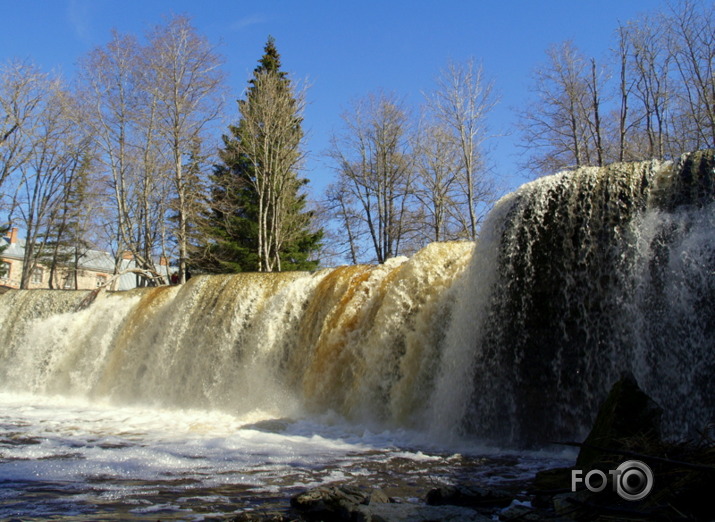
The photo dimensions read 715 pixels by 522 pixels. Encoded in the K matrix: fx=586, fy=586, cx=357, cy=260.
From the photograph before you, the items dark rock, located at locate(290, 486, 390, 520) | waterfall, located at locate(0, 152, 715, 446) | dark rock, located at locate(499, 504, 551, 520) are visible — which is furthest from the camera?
waterfall, located at locate(0, 152, 715, 446)

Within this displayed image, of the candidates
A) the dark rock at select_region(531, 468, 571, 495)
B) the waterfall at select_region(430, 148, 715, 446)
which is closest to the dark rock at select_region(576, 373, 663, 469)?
the dark rock at select_region(531, 468, 571, 495)

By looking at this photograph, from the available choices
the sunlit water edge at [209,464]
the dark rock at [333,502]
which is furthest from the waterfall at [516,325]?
the dark rock at [333,502]

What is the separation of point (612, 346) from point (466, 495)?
3.21 meters

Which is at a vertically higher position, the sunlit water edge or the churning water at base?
the churning water at base

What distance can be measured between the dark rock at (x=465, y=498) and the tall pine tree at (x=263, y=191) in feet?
48.1

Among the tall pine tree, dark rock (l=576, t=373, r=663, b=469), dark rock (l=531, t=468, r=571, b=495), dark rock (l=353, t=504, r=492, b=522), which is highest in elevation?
the tall pine tree

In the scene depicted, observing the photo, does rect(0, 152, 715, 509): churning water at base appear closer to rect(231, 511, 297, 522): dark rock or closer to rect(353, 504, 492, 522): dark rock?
rect(231, 511, 297, 522): dark rock

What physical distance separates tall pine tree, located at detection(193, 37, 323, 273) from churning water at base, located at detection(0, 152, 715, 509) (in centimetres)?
840

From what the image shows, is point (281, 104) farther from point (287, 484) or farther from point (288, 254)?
point (287, 484)

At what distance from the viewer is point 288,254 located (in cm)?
2461

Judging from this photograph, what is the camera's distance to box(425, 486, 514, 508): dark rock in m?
3.69

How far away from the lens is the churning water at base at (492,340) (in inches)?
231

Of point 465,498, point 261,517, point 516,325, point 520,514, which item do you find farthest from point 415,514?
point 516,325

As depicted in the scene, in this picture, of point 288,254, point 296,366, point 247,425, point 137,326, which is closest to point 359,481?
point 247,425
